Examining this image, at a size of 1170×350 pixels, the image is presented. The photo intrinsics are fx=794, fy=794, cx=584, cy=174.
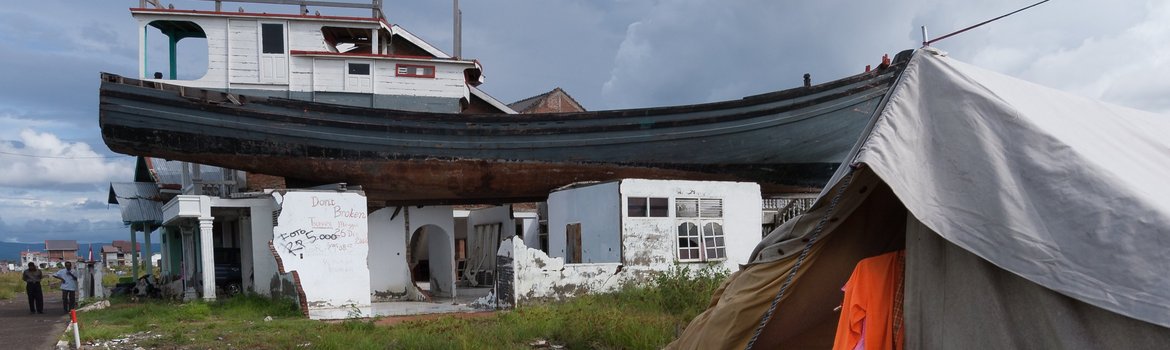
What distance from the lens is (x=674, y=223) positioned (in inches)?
603

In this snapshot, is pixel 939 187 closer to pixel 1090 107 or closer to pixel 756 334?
pixel 756 334

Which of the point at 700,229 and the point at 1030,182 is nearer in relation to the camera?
the point at 1030,182

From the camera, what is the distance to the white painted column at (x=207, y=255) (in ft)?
50.4

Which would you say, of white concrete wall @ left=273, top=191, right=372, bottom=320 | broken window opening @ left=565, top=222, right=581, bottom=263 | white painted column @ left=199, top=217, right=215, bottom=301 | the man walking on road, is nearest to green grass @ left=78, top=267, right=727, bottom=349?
white concrete wall @ left=273, top=191, right=372, bottom=320

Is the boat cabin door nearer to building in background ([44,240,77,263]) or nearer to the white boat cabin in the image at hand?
the white boat cabin

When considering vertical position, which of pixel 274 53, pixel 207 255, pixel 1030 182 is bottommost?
pixel 207 255

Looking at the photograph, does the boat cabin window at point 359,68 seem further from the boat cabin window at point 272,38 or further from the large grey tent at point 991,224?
the large grey tent at point 991,224

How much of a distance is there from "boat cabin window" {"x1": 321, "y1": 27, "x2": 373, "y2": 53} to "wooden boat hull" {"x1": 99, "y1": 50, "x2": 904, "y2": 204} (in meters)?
2.45

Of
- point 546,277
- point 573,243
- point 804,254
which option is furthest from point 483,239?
point 804,254

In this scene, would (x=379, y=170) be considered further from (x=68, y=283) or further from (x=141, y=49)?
(x=68, y=283)

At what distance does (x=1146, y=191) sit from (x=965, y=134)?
2.67 feet

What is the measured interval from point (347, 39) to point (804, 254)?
16.6 metres

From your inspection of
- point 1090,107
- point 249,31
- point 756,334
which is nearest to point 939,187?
point 756,334

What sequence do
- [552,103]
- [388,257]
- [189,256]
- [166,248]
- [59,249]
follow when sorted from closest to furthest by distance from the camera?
1. [388,257]
2. [189,256]
3. [166,248]
4. [552,103]
5. [59,249]
